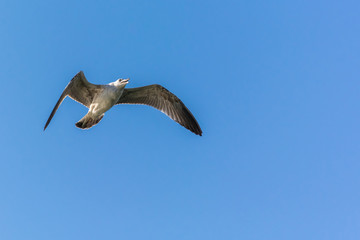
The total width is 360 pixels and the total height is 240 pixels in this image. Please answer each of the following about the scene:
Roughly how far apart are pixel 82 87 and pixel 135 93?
1.63 meters

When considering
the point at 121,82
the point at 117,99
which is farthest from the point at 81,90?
the point at 121,82

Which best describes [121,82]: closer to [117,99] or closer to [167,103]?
[117,99]

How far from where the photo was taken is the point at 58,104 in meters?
8.82

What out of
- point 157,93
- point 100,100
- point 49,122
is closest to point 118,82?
point 100,100

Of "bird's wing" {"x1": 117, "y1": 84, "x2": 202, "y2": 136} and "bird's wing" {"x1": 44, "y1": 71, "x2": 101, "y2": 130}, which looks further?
"bird's wing" {"x1": 117, "y1": 84, "x2": 202, "y2": 136}

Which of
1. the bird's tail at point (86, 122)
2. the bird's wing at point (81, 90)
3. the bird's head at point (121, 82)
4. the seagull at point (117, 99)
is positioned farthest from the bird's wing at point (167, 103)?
the bird's tail at point (86, 122)

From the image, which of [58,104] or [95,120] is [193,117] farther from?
[58,104]

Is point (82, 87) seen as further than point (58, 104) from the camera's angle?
Yes

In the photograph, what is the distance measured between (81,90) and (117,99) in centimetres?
A: 103

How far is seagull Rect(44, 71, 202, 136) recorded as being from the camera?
9922 millimetres

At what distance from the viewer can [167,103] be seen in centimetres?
1132

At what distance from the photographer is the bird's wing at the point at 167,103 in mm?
11039

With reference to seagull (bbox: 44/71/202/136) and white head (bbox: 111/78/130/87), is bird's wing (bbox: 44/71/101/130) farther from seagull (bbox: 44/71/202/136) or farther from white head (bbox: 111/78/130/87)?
white head (bbox: 111/78/130/87)

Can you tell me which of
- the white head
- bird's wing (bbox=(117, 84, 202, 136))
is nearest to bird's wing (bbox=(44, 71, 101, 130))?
the white head
